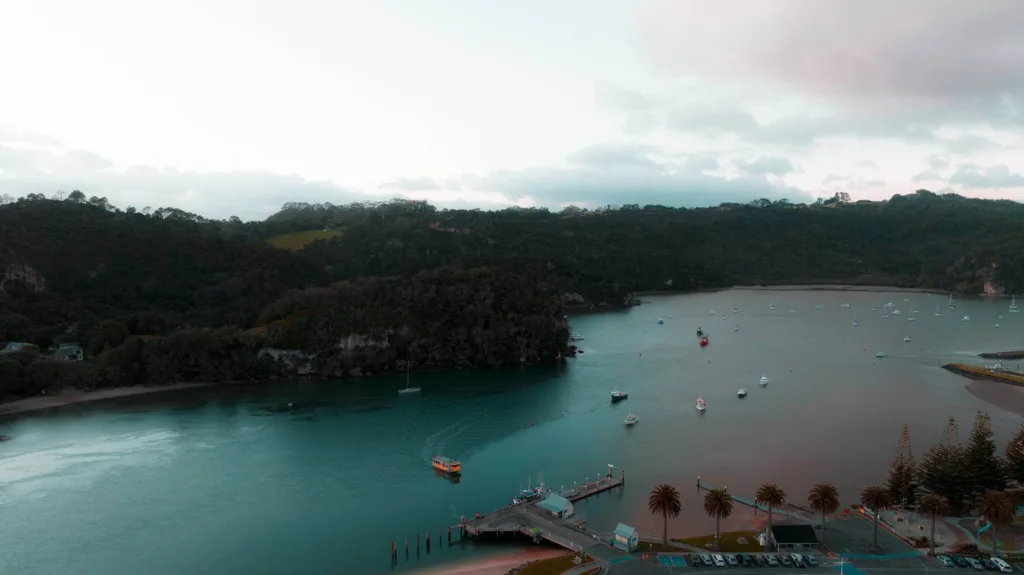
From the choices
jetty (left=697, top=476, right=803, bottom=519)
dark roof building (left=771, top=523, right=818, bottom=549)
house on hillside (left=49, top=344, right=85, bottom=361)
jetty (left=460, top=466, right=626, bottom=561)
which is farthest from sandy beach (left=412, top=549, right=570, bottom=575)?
house on hillside (left=49, top=344, right=85, bottom=361)

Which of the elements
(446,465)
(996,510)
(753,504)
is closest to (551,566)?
(753,504)

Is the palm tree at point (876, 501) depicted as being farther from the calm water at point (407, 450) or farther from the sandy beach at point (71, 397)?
the sandy beach at point (71, 397)

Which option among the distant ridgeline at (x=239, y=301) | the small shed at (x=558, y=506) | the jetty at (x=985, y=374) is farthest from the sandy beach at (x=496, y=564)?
the jetty at (x=985, y=374)

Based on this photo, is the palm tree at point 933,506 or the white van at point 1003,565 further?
the palm tree at point 933,506

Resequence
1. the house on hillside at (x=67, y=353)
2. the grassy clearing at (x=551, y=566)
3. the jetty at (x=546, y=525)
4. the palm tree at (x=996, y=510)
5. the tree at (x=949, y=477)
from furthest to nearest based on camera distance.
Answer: the house on hillside at (x=67, y=353) < the tree at (x=949, y=477) < the jetty at (x=546, y=525) < the grassy clearing at (x=551, y=566) < the palm tree at (x=996, y=510)

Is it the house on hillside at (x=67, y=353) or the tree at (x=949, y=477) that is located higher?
the house on hillside at (x=67, y=353)

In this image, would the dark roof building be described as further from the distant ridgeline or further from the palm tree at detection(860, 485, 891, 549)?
the distant ridgeline

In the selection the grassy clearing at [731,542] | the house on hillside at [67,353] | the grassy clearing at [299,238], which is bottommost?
the grassy clearing at [731,542]
